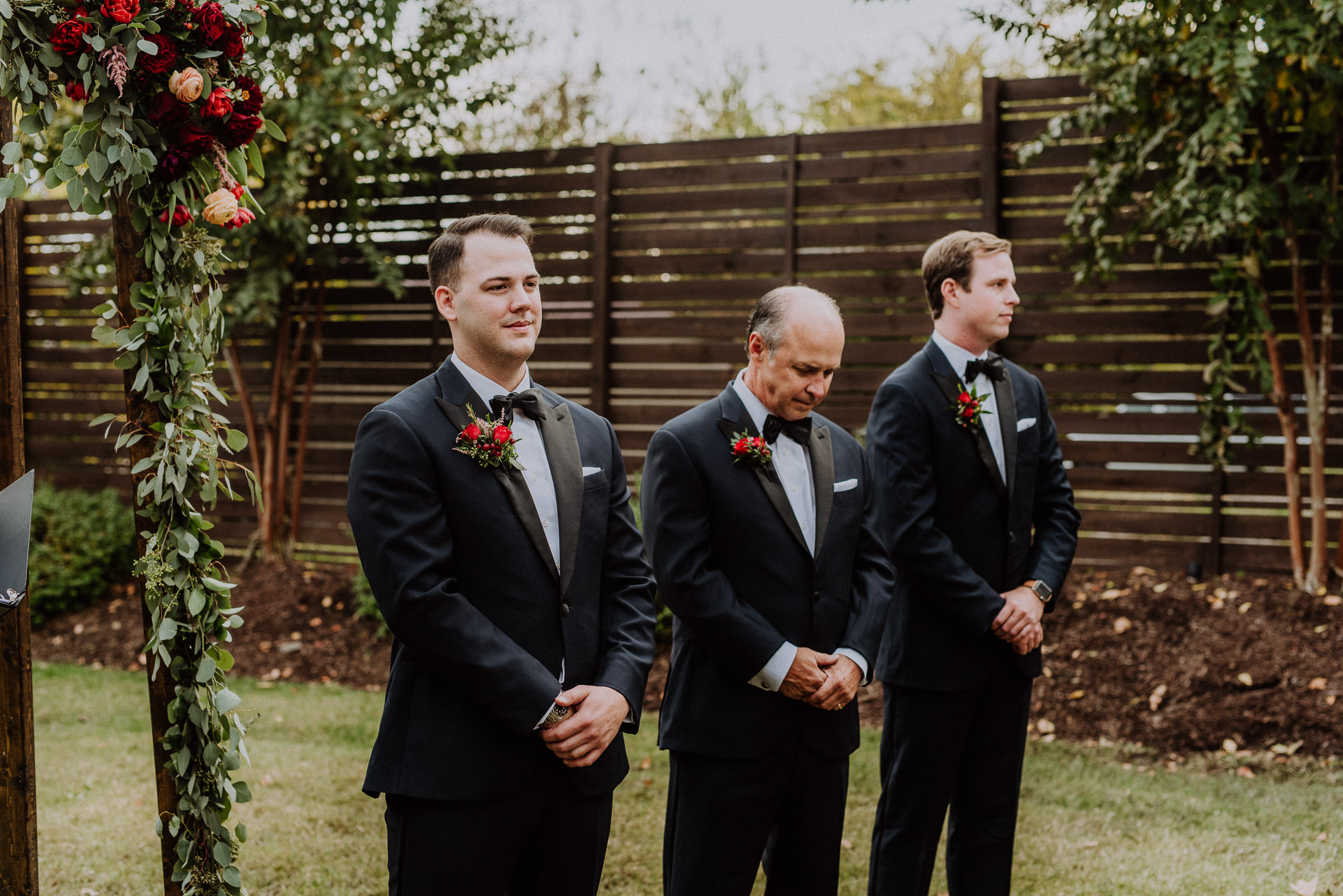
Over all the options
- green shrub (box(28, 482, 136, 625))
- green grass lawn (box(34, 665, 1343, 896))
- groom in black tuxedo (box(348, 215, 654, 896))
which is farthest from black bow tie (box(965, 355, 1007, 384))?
green shrub (box(28, 482, 136, 625))

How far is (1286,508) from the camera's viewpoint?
5980 mm

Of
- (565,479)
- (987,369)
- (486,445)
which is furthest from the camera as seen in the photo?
(987,369)

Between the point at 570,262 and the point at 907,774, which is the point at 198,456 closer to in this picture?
the point at 907,774

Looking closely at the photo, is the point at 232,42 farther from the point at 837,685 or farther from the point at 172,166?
the point at 837,685

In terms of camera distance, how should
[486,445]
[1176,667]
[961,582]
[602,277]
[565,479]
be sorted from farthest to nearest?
1. [602,277]
2. [1176,667]
3. [961,582]
4. [565,479]
5. [486,445]

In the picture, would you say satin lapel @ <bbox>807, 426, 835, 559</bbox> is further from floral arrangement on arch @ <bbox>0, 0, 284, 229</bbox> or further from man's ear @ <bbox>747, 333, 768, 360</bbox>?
floral arrangement on arch @ <bbox>0, 0, 284, 229</bbox>

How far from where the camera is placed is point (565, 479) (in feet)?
7.75

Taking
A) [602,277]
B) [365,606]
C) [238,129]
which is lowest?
[365,606]

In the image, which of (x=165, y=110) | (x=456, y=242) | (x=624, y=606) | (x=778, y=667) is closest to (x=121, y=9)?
(x=165, y=110)

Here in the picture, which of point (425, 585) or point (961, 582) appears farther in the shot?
point (961, 582)

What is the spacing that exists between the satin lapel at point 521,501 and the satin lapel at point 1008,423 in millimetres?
1588

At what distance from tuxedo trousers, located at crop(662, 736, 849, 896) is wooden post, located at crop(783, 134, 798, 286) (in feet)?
15.4

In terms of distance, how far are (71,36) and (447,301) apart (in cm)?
98

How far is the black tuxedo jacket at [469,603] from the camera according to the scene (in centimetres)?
214
